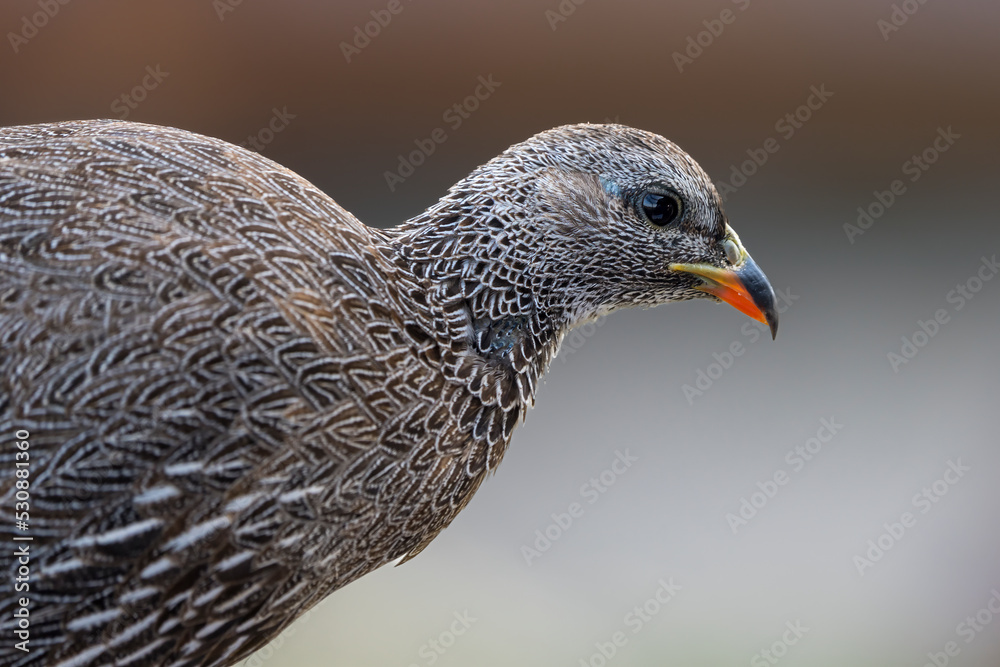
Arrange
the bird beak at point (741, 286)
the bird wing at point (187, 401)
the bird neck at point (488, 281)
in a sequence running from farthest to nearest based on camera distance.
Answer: the bird beak at point (741, 286) → the bird neck at point (488, 281) → the bird wing at point (187, 401)

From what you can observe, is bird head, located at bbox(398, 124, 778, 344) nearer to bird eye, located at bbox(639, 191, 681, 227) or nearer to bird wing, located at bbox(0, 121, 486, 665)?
bird eye, located at bbox(639, 191, 681, 227)

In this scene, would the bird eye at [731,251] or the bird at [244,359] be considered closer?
the bird at [244,359]

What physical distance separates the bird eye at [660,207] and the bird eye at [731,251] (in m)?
0.17

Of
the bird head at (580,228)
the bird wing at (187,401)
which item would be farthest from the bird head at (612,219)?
the bird wing at (187,401)

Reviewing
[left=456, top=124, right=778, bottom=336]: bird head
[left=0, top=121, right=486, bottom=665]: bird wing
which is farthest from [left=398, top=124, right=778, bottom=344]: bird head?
[left=0, top=121, right=486, bottom=665]: bird wing

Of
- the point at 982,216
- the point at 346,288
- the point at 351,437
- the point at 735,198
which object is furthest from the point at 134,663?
the point at 982,216

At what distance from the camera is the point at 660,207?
7.57ft

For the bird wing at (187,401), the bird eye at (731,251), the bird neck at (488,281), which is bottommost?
the bird wing at (187,401)

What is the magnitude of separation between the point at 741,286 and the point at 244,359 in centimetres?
134

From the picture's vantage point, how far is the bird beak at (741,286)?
7.76 feet

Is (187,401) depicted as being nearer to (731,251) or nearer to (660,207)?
(660,207)

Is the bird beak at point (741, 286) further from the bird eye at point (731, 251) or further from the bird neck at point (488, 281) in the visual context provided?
the bird neck at point (488, 281)

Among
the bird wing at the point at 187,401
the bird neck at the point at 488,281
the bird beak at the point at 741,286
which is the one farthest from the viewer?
the bird beak at the point at 741,286

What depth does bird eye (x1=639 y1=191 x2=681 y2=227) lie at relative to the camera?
229 cm
